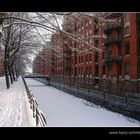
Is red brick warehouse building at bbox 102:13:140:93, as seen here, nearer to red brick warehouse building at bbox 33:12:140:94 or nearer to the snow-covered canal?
red brick warehouse building at bbox 33:12:140:94

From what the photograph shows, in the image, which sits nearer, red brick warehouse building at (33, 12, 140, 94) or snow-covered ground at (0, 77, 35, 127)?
snow-covered ground at (0, 77, 35, 127)

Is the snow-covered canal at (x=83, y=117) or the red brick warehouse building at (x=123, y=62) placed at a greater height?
the red brick warehouse building at (x=123, y=62)

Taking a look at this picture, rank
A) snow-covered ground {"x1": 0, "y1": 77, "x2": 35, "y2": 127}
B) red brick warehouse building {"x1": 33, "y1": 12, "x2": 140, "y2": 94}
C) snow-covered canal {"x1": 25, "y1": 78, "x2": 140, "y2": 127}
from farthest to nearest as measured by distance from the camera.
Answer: snow-covered canal {"x1": 25, "y1": 78, "x2": 140, "y2": 127}, red brick warehouse building {"x1": 33, "y1": 12, "x2": 140, "y2": 94}, snow-covered ground {"x1": 0, "y1": 77, "x2": 35, "y2": 127}

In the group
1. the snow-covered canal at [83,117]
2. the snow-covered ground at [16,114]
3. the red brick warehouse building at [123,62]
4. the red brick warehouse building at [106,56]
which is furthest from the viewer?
the red brick warehouse building at [123,62]

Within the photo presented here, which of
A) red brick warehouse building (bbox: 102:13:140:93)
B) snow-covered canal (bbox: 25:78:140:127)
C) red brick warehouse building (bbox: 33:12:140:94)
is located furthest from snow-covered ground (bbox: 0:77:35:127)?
Answer: red brick warehouse building (bbox: 102:13:140:93)

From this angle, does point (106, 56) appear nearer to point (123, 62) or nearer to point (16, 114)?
point (123, 62)

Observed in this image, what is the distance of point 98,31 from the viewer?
597cm

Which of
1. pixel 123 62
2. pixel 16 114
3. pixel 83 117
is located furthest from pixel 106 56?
pixel 16 114

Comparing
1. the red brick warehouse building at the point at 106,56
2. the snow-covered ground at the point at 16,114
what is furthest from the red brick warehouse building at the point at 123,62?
the snow-covered ground at the point at 16,114

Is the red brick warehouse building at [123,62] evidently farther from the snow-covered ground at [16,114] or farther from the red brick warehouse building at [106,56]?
the snow-covered ground at [16,114]

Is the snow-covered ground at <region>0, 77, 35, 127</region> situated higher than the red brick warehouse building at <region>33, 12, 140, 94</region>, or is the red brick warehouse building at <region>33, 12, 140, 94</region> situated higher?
the red brick warehouse building at <region>33, 12, 140, 94</region>
